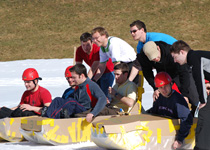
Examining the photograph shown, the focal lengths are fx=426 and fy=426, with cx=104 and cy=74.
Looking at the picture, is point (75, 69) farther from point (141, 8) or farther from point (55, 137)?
point (141, 8)

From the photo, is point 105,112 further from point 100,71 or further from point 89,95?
point 100,71

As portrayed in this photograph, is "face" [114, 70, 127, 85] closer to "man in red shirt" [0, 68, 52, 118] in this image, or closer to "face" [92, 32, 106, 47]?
"face" [92, 32, 106, 47]

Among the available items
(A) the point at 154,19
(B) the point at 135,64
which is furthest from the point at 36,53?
(B) the point at 135,64

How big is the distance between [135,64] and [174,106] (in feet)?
4.75

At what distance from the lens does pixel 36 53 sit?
30.8 meters

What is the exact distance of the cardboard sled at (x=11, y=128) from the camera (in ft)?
17.4

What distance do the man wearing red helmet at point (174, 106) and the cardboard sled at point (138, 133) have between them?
0.24 ft

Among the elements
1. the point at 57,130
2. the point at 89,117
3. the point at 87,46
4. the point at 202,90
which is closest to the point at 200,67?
the point at 202,90

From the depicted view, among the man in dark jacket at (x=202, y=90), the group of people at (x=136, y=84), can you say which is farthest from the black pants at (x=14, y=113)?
the man in dark jacket at (x=202, y=90)

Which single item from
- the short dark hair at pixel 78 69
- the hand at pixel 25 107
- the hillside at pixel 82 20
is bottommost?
the hand at pixel 25 107

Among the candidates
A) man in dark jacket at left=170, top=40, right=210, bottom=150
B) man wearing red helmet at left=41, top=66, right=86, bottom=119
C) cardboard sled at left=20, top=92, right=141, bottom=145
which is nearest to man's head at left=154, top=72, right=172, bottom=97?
man in dark jacket at left=170, top=40, right=210, bottom=150

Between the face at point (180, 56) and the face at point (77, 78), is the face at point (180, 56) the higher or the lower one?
the higher one

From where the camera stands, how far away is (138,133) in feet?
13.9

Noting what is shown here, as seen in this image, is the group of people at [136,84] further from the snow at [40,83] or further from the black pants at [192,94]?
the snow at [40,83]
